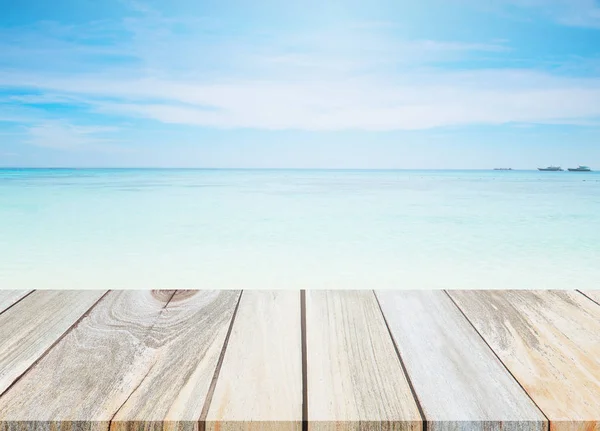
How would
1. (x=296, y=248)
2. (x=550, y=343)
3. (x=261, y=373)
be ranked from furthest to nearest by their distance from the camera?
(x=296, y=248) < (x=550, y=343) < (x=261, y=373)

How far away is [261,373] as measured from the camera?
672 mm

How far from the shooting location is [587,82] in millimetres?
18188

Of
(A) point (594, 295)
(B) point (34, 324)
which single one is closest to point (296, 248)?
(A) point (594, 295)

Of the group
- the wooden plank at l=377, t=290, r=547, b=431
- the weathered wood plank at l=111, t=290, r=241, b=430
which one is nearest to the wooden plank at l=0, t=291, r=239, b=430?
the weathered wood plank at l=111, t=290, r=241, b=430

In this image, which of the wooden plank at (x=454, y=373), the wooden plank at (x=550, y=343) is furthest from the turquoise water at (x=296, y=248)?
the wooden plank at (x=454, y=373)

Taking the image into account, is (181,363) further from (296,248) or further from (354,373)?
(296,248)

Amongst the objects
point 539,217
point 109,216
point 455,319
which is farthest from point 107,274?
point 539,217

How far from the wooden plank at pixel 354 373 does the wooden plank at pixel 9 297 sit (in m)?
0.66

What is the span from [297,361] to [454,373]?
0.25 metres

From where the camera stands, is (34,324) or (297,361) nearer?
(297,361)

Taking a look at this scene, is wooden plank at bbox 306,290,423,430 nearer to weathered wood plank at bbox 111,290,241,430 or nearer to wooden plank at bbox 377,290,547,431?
wooden plank at bbox 377,290,547,431

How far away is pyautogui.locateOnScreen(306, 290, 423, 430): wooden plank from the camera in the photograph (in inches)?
22.1

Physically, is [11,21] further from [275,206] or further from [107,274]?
[107,274]

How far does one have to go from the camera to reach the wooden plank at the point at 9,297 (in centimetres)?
95
